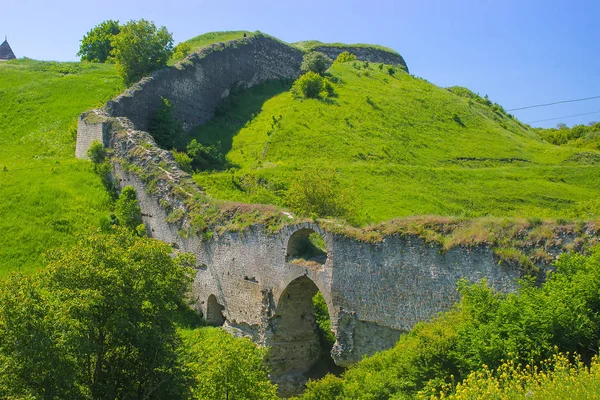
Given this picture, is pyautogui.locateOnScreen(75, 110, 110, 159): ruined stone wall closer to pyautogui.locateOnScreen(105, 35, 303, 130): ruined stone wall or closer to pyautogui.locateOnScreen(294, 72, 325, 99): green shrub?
pyautogui.locateOnScreen(105, 35, 303, 130): ruined stone wall

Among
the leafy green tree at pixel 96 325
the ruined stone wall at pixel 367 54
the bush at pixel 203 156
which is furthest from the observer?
the ruined stone wall at pixel 367 54

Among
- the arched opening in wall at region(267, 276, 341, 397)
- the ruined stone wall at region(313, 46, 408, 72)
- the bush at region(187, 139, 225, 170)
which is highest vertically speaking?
the ruined stone wall at region(313, 46, 408, 72)

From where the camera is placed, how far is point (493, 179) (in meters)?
42.1

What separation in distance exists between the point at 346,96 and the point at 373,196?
55.3 ft

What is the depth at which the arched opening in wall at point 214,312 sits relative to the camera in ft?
86.5

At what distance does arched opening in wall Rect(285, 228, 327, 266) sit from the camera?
22.2 meters

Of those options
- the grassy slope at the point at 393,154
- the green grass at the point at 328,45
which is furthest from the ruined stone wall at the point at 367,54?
the grassy slope at the point at 393,154

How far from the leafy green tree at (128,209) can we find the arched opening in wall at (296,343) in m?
9.74

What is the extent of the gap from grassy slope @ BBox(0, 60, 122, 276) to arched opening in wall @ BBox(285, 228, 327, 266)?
9.10 m

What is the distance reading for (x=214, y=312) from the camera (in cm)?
2661

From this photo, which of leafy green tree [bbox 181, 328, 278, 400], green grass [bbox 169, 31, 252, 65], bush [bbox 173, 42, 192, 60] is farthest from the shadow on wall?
leafy green tree [bbox 181, 328, 278, 400]

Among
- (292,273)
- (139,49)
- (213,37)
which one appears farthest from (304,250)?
(213,37)

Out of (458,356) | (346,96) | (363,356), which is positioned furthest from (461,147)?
(458,356)

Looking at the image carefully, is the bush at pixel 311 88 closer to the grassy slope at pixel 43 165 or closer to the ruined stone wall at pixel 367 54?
the grassy slope at pixel 43 165
